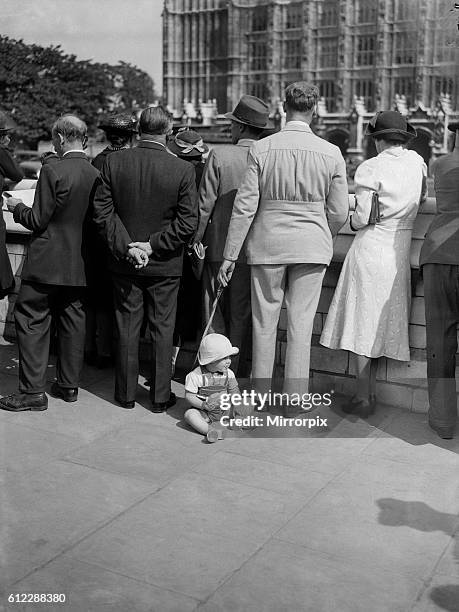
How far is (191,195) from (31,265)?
3.13ft

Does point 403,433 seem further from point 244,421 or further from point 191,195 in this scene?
point 191,195

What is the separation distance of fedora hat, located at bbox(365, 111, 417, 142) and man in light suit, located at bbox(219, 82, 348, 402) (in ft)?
0.94

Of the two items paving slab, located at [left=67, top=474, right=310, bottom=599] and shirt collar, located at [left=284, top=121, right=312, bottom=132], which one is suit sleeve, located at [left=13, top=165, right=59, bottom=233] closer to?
shirt collar, located at [left=284, top=121, right=312, bottom=132]

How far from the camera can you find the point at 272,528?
3.17 m

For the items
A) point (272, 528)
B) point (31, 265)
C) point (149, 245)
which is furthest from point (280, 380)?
point (272, 528)

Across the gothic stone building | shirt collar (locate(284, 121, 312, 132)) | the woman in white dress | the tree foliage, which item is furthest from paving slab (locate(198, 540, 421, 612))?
the gothic stone building

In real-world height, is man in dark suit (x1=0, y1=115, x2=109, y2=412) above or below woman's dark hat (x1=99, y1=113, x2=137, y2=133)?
below

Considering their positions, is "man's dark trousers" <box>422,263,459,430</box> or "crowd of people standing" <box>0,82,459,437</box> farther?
"crowd of people standing" <box>0,82,459,437</box>

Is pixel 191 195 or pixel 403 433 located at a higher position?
pixel 191 195

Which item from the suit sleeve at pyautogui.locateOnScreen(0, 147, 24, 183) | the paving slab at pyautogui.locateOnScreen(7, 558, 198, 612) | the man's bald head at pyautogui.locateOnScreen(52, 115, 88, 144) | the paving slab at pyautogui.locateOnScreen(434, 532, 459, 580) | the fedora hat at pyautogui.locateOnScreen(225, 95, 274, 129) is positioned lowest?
the paving slab at pyautogui.locateOnScreen(434, 532, 459, 580)

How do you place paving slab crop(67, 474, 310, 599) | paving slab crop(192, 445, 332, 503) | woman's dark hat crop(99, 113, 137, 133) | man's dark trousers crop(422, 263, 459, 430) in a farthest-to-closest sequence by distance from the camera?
woman's dark hat crop(99, 113, 137, 133)
man's dark trousers crop(422, 263, 459, 430)
paving slab crop(192, 445, 332, 503)
paving slab crop(67, 474, 310, 599)

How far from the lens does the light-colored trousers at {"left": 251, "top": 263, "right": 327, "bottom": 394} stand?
14.7 feet

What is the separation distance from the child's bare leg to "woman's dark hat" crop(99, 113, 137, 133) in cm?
193

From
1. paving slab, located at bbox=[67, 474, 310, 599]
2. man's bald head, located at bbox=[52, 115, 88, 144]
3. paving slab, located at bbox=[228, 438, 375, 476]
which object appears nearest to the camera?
paving slab, located at bbox=[67, 474, 310, 599]
